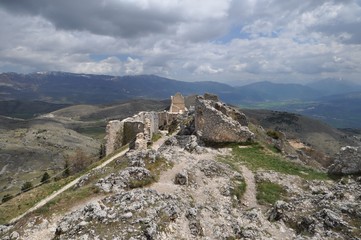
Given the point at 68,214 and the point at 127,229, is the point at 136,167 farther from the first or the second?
the point at 127,229

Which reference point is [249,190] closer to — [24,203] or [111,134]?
[24,203]

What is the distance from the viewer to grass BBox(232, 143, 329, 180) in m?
34.2

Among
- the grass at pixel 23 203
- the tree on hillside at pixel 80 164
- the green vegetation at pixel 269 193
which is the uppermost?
the green vegetation at pixel 269 193

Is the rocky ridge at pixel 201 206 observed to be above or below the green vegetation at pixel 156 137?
above

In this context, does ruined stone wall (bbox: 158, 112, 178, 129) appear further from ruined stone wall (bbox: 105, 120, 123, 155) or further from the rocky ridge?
the rocky ridge

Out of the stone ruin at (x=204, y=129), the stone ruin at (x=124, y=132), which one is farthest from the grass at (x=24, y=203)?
the stone ruin at (x=124, y=132)

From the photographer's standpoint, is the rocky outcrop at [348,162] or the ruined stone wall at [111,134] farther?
the ruined stone wall at [111,134]

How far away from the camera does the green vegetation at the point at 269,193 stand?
28.0m

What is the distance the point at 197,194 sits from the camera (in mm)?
26234

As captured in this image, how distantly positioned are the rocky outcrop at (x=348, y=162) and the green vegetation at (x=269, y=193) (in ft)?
30.6

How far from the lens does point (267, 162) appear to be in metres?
36.3

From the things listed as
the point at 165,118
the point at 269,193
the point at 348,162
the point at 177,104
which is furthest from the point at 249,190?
the point at 177,104

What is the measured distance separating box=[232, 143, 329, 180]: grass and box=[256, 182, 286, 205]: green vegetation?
346cm

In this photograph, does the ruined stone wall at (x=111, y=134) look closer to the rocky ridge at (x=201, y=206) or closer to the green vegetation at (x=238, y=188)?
the rocky ridge at (x=201, y=206)
